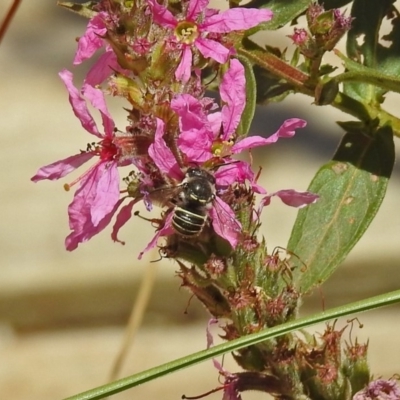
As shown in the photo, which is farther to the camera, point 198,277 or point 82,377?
point 82,377

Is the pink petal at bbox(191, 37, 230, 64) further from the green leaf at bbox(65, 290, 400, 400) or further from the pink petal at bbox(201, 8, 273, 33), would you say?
the green leaf at bbox(65, 290, 400, 400)

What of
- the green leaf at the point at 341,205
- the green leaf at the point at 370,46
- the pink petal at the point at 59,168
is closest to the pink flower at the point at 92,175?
the pink petal at the point at 59,168

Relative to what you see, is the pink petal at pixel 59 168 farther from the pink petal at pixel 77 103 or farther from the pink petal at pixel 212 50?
the pink petal at pixel 212 50

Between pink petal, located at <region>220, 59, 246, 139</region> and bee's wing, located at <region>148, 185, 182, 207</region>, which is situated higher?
pink petal, located at <region>220, 59, 246, 139</region>

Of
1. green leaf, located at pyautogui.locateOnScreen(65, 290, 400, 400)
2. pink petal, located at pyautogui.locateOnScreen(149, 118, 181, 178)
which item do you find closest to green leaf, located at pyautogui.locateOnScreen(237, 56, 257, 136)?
pink petal, located at pyautogui.locateOnScreen(149, 118, 181, 178)

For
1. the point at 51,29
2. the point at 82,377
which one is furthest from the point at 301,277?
the point at 51,29

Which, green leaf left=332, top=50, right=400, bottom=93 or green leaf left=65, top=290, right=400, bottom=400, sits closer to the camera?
green leaf left=65, top=290, right=400, bottom=400

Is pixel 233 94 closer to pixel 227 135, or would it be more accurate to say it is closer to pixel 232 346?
pixel 227 135

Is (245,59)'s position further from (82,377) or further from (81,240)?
(82,377)
